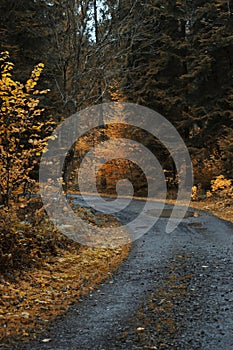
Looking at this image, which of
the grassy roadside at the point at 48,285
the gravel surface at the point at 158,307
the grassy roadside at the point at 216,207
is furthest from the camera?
the grassy roadside at the point at 216,207

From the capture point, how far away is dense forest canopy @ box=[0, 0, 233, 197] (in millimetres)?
12648

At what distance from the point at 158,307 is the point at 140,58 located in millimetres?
14090

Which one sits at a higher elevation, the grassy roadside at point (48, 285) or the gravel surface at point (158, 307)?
the grassy roadside at point (48, 285)

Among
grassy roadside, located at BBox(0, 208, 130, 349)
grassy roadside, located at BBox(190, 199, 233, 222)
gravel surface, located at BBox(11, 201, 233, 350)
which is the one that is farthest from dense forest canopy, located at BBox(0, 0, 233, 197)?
gravel surface, located at BBox(11, 201, 233, 350)

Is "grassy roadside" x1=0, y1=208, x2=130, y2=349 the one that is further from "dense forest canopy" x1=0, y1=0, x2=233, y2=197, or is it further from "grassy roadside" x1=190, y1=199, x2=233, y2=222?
"grassy roadside" x1=190, y1=199, x2=233, y2=222

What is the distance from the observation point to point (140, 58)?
17.8 metres

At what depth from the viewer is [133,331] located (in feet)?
16.3

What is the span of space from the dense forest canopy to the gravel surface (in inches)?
248

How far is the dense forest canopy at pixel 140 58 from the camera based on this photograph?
12.6 m

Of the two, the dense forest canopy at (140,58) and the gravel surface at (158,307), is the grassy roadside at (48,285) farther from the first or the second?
the dense forest canopy at (140,58)

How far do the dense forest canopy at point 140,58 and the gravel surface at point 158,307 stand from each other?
6298 millimetres

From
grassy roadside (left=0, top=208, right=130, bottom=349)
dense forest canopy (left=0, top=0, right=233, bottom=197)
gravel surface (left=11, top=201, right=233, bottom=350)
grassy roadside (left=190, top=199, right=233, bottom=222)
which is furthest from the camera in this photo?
grassy roadside (left=190, top=199, right=233, bottom=222)

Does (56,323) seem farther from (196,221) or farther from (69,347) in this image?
(196,221)

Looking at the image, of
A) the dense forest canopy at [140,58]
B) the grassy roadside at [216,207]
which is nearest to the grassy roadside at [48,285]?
the dense forest canopy at [140,58]
